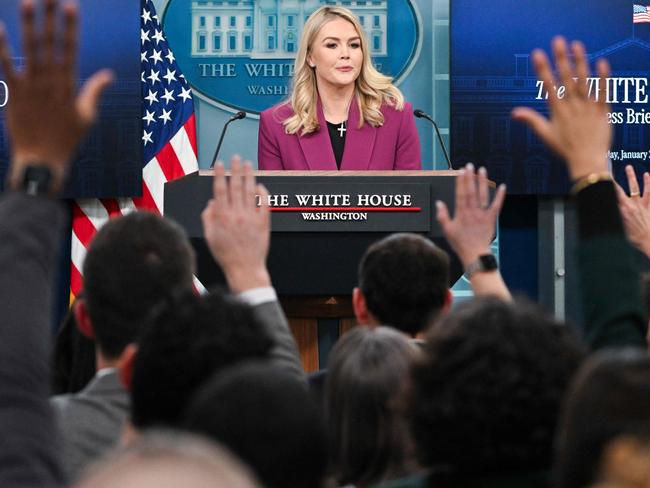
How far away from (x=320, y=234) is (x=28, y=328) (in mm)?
2940

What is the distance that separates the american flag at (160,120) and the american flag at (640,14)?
279 cm

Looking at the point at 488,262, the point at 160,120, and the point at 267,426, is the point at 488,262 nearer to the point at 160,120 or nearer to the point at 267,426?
the point at 267,426

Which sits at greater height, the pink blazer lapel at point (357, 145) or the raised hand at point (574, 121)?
the pink blazer lapel at point (357, 145)

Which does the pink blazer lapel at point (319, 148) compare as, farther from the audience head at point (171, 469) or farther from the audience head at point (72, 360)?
the audience head at point (171, 469)

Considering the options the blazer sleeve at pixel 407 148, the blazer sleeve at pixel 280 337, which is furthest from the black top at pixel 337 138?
the blazer sleeve at pixel 280 337

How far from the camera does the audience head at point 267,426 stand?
1.17 meters

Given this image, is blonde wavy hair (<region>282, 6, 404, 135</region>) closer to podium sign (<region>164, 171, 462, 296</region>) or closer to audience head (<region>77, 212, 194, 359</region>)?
podium sign (<region>164, 171, 462, 296</region>)

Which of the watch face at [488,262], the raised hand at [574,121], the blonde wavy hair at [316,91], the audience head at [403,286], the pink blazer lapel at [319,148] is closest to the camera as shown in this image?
the raised hand at [574,121]

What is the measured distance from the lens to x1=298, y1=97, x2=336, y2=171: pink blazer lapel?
17.0 ft

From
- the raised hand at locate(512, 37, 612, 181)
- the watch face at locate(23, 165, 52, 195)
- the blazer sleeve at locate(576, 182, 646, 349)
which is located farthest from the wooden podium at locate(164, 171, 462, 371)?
the watch face at locate(23, 165, 52, 195)

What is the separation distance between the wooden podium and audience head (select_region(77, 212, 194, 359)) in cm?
199

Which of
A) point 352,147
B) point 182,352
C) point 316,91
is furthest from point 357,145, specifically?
point 182,352

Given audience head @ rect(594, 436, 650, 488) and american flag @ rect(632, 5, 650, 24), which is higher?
american flag @ rect(632, 5, 650, 24)

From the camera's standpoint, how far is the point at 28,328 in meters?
1.43
